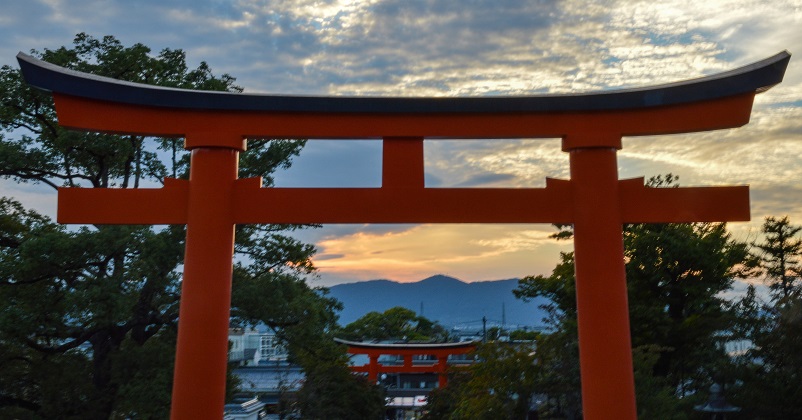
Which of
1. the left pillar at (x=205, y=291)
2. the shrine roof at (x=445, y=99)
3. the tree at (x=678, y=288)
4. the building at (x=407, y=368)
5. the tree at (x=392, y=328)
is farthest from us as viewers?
the tree at (x=392, y=328)

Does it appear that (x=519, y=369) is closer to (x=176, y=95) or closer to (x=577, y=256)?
(x=577, y=256)

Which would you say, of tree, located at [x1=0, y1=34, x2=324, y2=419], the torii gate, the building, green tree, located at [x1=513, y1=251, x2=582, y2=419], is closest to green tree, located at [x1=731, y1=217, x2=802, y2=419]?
green tree, located at [x1=513, y1=251, x2=582, y2=419]

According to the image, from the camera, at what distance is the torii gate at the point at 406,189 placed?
4.75 metres

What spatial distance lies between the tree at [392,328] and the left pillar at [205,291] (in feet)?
107

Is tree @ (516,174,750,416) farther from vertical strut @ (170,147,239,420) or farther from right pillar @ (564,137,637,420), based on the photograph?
vertical strut @ (170,147,239,420)

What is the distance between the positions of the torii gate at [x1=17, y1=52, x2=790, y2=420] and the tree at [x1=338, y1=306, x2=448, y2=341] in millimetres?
32830

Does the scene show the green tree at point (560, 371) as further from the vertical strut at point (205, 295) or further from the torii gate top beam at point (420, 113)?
the vertical strut at point (205, 295)

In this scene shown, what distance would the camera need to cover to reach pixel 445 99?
4906 mm

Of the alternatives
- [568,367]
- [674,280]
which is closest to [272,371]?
[674,280]

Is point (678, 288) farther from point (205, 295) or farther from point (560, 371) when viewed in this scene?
point (205, 295)

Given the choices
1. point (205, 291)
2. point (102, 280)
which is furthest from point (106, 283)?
point (205, 291)

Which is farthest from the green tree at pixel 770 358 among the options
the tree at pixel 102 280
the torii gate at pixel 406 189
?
the tree at pixel 102 280

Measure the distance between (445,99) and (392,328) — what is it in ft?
122

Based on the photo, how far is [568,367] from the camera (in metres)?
9.08
